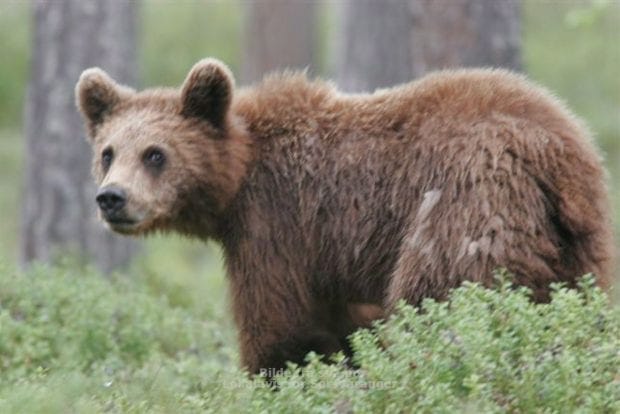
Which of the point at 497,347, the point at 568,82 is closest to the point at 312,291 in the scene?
the point at 497,347

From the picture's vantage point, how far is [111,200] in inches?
314

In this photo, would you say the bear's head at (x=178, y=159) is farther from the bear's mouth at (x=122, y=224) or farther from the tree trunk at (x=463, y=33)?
the tree trunk at (x=463, y=33)

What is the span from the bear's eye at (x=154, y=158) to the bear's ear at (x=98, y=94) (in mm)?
652

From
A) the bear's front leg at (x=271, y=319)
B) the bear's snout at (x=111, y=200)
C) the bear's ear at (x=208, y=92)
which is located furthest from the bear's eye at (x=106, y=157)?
the bear's front leg at (x=271, y=319)

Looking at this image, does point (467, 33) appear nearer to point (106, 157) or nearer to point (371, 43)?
point (106, 157)

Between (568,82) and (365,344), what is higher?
(568,82)

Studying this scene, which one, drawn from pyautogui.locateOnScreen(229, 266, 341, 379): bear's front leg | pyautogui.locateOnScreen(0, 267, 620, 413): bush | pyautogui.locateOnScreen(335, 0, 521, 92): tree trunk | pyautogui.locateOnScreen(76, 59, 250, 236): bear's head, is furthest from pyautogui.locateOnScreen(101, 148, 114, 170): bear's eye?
pyautogui.locateOnScreen(335, 0, 521, 92): tree trunk

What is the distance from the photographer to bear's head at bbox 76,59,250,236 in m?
8.09

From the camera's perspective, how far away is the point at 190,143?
8.27m

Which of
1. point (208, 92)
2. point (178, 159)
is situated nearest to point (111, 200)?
point (178, 159)

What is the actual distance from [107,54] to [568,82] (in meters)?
17.6

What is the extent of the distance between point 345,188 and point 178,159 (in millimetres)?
1056

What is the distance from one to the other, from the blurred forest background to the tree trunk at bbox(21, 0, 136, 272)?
15 mm

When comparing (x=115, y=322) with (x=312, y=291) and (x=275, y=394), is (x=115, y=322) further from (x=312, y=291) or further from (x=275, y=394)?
(x=275, y=394)
